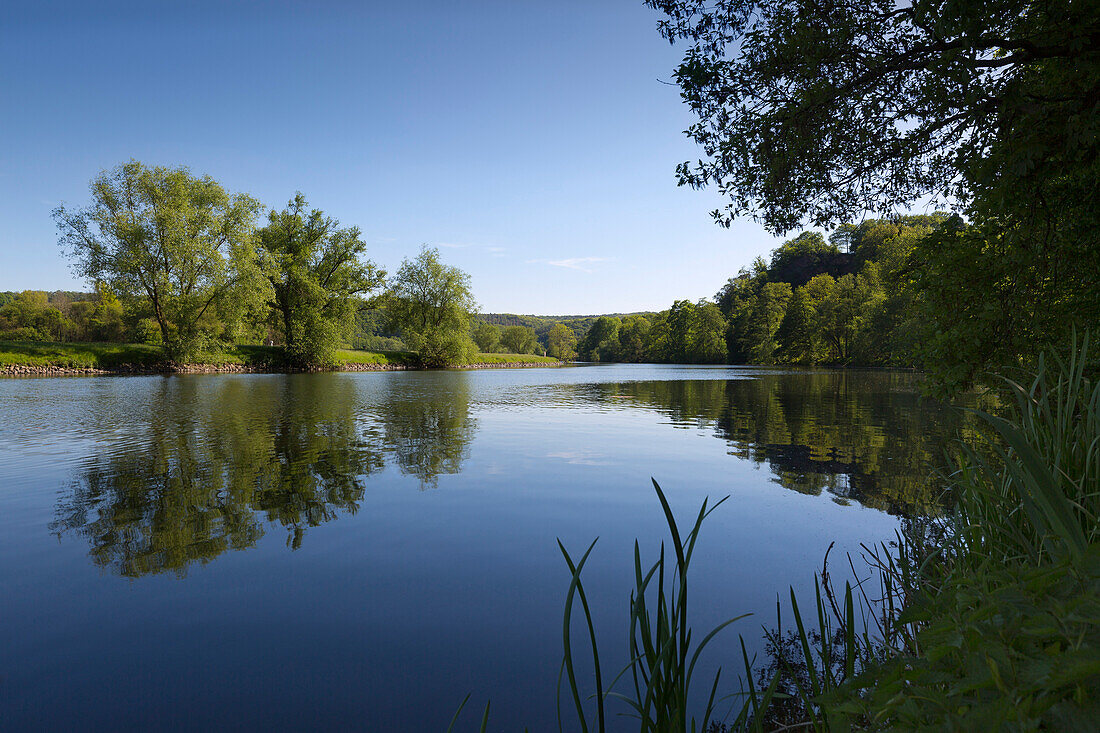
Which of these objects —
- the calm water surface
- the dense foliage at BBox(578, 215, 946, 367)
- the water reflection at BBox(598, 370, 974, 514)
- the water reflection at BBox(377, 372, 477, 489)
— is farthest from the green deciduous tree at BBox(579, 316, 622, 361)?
the calm water surface

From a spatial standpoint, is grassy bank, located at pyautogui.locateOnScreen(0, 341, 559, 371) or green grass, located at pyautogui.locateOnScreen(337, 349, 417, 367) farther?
green grass, located at pyautogui.locateOnScreen(337, 349, 417, 367)

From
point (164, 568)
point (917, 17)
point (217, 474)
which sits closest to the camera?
point (164, 568)

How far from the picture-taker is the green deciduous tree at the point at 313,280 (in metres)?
48.3

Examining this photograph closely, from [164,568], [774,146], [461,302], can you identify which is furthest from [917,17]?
[461,302]

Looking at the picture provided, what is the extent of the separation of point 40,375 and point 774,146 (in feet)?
142

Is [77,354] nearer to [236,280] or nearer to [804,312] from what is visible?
[236,280]

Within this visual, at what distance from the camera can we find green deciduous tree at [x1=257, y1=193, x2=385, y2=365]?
1902 inches

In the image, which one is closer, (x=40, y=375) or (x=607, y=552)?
(x=607, y=552)

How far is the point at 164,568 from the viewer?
4695mm

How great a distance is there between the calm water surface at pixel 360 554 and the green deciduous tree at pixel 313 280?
3752 centimetres

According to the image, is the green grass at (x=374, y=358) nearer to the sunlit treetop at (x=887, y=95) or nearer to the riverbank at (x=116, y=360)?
the riverbank at (x=116, y=360)

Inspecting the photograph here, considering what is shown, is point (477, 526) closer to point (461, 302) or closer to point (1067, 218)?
point (1067, 218)

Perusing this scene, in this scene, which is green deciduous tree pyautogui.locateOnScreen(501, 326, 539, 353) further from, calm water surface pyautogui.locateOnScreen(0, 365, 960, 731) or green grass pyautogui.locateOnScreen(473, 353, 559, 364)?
calm water surface pyautogui.locateOnScreen(0, 365, 960, 731)

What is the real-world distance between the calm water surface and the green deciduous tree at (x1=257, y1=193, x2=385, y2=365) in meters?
37.5
